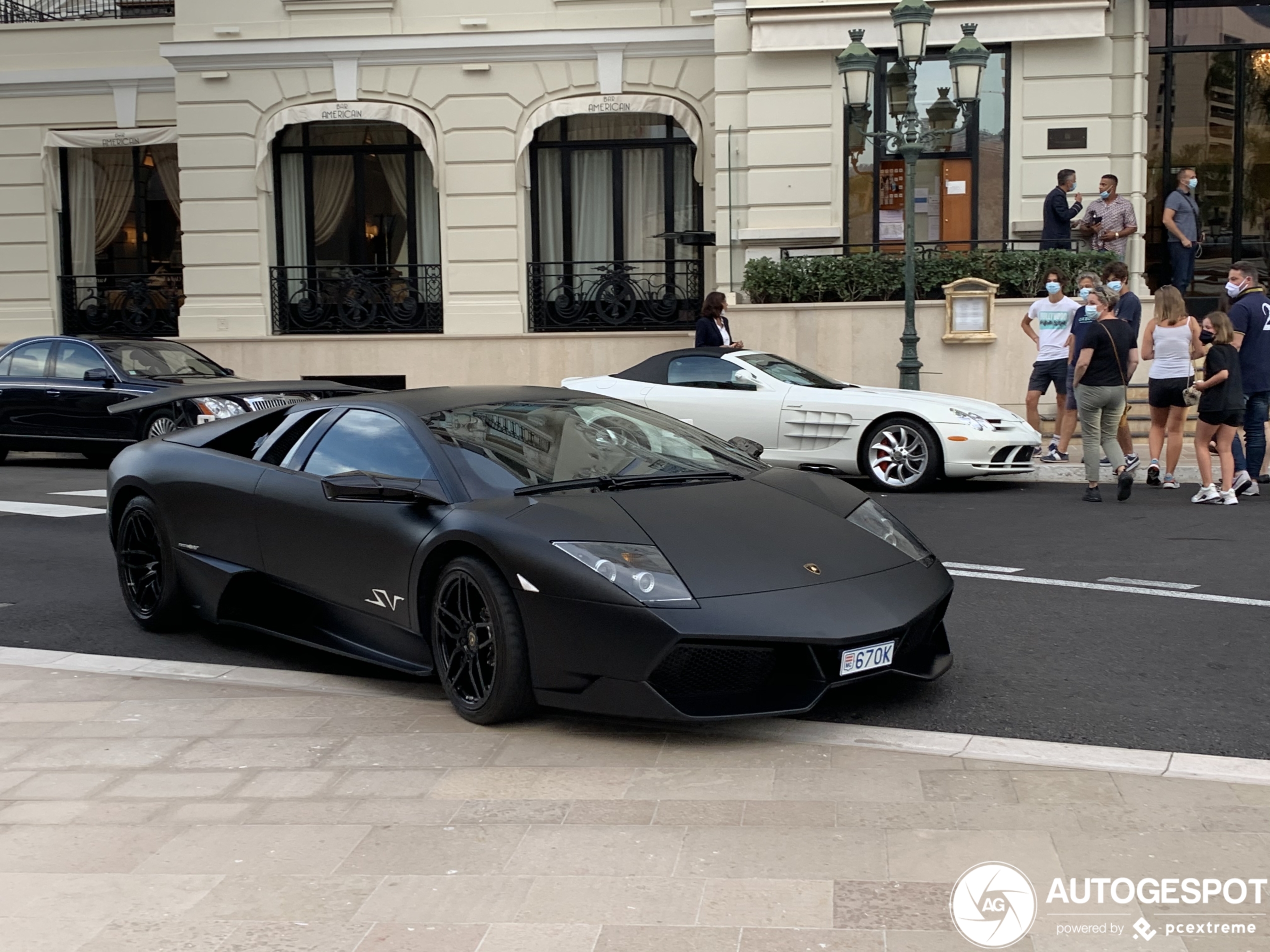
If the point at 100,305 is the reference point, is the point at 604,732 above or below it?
below

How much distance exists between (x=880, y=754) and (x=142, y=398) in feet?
30.3

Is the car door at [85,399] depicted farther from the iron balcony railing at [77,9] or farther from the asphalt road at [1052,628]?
the iron balcony railing at [77,9]

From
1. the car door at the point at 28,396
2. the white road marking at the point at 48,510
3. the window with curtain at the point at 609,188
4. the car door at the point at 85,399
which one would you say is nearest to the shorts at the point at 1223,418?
the white road marking at the point at 48,510

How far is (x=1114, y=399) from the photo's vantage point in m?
11.7

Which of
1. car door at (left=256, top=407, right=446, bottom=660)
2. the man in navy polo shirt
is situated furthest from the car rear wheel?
the man in navy polo shirt

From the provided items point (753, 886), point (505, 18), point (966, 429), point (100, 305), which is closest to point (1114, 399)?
point (966, 429)

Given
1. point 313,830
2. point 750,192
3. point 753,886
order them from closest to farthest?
point 753,886, point 313,830, point 750,192

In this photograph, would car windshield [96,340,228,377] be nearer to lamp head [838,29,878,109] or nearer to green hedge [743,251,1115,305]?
green hedge [743,251,1115,305]

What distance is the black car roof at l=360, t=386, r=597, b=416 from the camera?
6352mm

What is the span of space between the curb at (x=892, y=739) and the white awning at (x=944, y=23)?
46.4 feet

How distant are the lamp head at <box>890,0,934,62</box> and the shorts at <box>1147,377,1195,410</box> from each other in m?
4.85

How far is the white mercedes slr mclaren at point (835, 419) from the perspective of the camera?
12508 millimetres

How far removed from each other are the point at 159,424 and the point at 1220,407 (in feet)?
33.0

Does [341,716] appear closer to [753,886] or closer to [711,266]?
[753,886]
